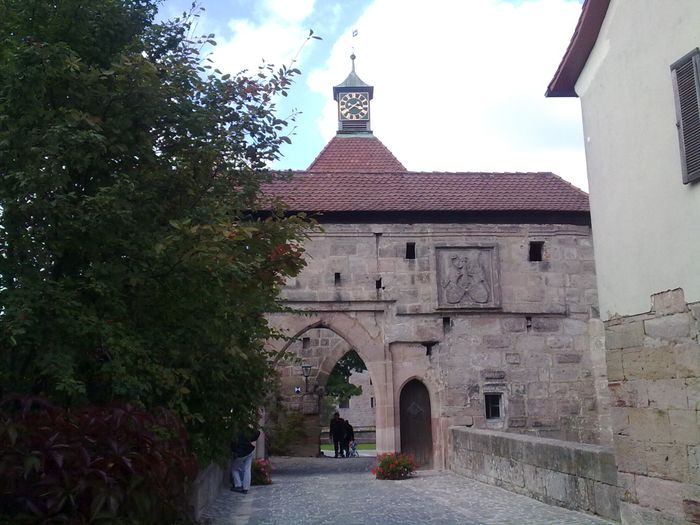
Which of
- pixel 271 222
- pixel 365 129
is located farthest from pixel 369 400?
pixel 271 222

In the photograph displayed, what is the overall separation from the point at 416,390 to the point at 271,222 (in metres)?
9.84

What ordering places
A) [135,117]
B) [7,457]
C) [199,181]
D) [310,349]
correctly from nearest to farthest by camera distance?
[7,457] < [135,117] < [199,181] < [310,349]

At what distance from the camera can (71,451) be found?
434cm

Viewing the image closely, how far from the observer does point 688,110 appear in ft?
20.6

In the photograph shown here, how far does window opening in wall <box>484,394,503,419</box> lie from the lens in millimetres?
15227

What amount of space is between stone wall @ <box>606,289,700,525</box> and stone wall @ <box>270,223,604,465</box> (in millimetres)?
7858

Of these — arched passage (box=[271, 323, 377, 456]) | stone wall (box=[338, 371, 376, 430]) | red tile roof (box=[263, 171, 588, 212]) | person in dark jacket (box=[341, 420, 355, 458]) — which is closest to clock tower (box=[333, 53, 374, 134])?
arched passage (box=[271, 323, 377, 456])

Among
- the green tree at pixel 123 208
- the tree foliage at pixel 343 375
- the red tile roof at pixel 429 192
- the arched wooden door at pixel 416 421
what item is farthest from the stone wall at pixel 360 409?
the green tree at pixel 123 208

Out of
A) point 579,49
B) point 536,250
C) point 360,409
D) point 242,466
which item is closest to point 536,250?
point 536,250

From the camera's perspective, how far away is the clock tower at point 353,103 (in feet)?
86.0

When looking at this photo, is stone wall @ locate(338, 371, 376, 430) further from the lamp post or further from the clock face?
the lamp post

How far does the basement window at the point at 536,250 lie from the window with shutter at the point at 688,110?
31.2 feet

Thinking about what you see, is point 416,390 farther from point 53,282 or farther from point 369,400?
point 369,400

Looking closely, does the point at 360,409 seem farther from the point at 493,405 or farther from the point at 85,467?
the point at 85,467
